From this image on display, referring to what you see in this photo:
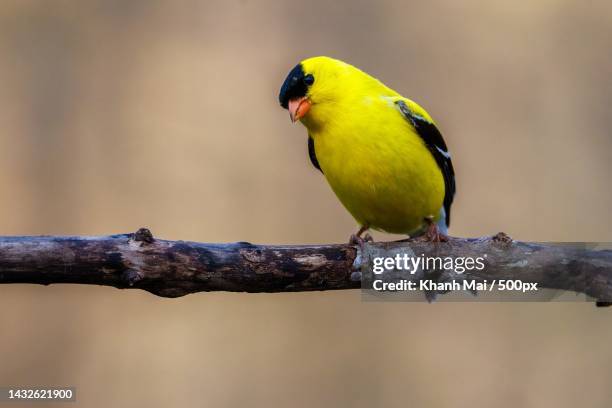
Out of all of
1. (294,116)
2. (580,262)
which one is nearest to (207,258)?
(294,116)

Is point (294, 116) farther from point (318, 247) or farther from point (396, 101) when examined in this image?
point (318, 247)

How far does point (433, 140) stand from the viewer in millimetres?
3535

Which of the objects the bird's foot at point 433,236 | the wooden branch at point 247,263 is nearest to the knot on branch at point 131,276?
the wooden branch at point 247,263

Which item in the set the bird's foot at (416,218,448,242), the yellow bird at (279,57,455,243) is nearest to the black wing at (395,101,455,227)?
the yellow bird at (279,57,455,243)

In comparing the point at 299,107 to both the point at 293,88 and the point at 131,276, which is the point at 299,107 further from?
the point at 131,276

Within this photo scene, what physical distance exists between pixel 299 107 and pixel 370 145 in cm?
41

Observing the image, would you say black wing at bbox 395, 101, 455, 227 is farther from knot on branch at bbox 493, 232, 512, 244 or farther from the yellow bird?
knot on branch at bbox 493, 232, 512, 244

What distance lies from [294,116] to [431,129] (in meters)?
0.69

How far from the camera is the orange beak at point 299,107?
342cm

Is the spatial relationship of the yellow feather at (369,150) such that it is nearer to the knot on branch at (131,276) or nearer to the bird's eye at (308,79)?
the bird's eye at (308,79)

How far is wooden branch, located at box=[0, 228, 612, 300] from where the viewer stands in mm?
2486

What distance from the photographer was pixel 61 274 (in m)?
2.48

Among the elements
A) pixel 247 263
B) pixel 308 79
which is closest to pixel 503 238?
pixel 247 263

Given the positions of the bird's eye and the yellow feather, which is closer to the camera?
the yellow feather
